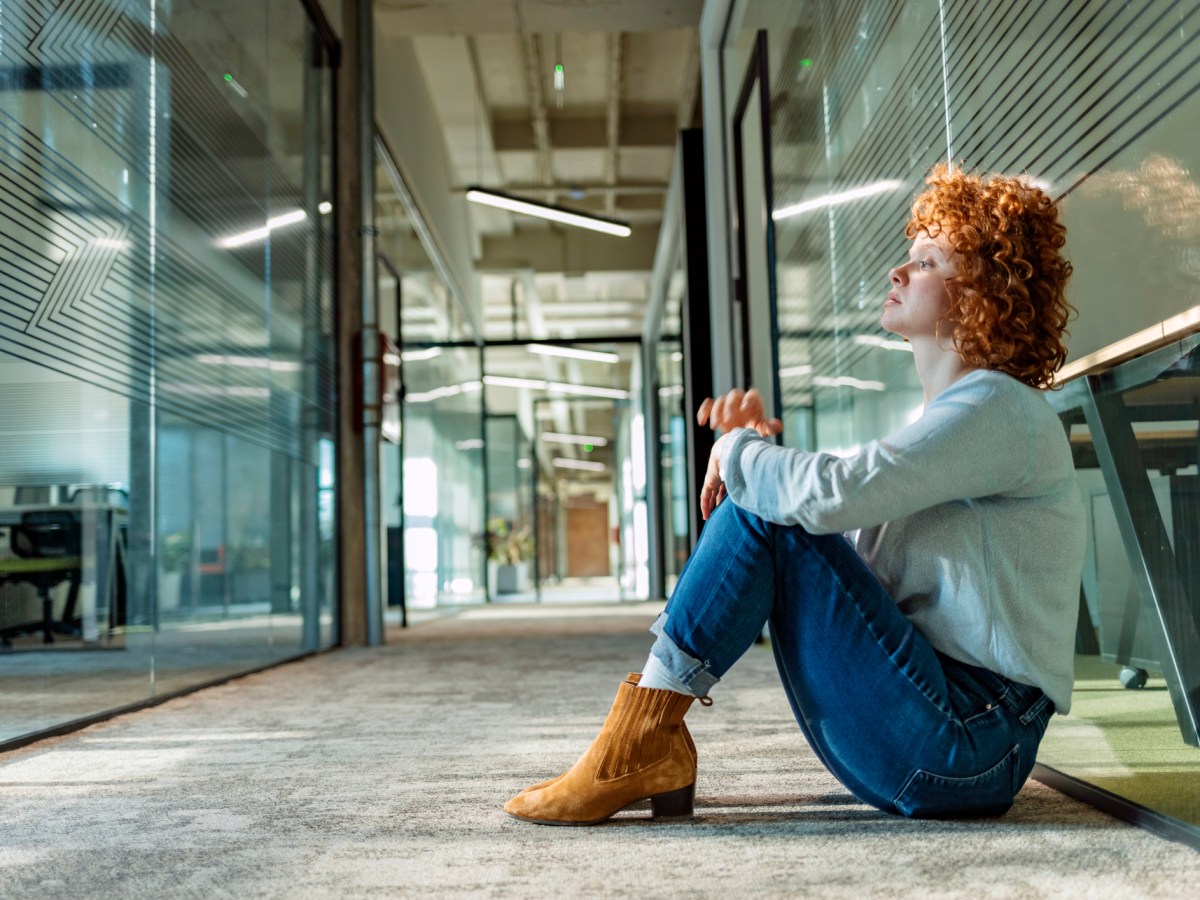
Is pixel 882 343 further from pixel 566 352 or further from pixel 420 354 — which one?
pixel 566 352

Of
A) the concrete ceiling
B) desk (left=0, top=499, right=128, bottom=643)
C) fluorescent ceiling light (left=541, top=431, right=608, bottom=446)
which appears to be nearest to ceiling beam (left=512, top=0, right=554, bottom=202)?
the concrete ceiling

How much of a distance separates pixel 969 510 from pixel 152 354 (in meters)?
2.65

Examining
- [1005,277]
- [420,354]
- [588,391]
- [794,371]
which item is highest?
[588,391]

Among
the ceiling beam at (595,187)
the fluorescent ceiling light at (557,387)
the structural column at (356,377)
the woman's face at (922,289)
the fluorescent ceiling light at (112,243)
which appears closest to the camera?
the woman's face at (922,289)

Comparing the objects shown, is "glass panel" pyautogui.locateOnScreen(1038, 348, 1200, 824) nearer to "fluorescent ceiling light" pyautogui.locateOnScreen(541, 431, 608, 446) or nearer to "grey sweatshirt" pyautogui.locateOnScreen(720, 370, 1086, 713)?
"grey sweatshirt" pyautogui.locateOnScreen(720, 370, 1086, 713)

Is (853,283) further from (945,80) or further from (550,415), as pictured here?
(550,415)

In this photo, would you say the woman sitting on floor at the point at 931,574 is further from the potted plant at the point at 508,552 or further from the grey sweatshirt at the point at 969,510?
the potted plant at the point at 508,552

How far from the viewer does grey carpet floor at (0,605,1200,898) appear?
1316mm

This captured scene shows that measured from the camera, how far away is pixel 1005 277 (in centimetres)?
148

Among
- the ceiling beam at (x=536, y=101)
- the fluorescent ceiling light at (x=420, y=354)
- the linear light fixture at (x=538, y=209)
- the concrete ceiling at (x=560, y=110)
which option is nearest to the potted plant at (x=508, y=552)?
the concrete ceiling at (x=560, y=110)

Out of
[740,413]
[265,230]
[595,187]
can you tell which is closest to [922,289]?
[740,413]

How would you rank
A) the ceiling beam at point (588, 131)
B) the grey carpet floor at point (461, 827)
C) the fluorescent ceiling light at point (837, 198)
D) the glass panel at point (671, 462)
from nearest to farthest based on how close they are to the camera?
the grey carpet floor at point (461, 827) < the fluorescent ceiling light at point (837, 198) < the ceiling beam at point (588, 131) < the glass panel at point (671, 462)

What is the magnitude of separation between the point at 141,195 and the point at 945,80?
2.25 m

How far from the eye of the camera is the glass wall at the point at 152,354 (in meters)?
2.66
